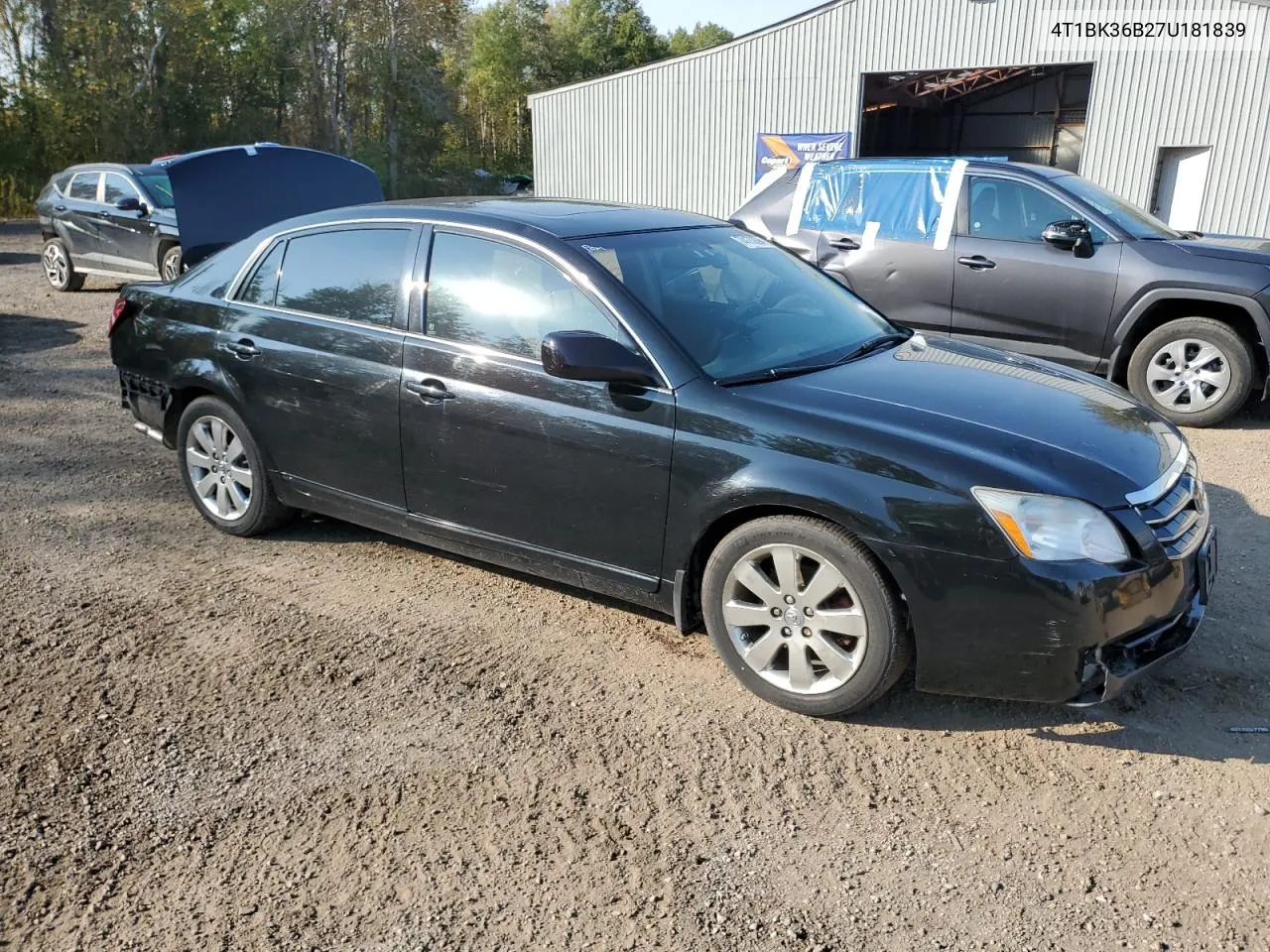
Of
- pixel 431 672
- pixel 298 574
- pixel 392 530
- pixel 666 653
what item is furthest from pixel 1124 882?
pixel 298 574

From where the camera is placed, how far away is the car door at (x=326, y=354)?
14.3ft

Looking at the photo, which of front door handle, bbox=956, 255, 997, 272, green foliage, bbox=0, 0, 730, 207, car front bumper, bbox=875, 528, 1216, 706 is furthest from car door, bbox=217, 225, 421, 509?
green foliage, bbox=0, 0, 730, 207

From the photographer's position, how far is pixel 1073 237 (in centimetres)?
734

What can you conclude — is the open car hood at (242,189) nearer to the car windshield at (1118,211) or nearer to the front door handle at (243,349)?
the front door handle at (243,349)

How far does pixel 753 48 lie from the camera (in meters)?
20.2

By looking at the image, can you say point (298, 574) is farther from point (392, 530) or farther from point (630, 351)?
point (630, 351)

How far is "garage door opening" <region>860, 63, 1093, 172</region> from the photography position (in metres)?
26.8

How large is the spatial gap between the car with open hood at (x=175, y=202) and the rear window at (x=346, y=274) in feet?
12.6

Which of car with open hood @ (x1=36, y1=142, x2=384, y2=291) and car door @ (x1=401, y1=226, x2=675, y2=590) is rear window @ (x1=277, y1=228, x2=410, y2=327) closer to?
car door @ (x1=401, y1=226, x2=675, y2=590)

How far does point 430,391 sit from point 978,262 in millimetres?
5136

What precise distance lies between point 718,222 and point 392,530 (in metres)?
2.07

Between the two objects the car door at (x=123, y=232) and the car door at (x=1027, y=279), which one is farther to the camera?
the car door at (x=123, y=232)

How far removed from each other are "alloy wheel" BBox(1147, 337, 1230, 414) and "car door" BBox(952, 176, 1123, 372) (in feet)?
1.39

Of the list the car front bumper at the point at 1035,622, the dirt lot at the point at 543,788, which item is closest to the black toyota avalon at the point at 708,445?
the car front bumper at the point at 1035,622
